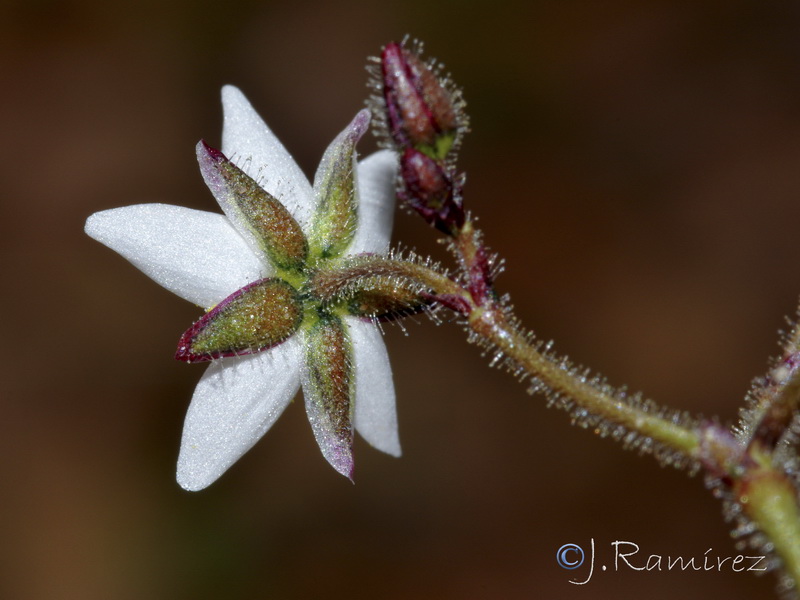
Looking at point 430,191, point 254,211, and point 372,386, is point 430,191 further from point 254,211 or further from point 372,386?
point 372,386

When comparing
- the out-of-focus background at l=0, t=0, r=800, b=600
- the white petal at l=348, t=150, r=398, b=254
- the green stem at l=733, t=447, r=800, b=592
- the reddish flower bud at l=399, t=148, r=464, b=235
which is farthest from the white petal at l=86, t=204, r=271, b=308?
the out-of-focus background at l=0, t=0, r=800, b=600

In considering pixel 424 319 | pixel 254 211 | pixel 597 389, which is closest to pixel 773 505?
pixel 597 389

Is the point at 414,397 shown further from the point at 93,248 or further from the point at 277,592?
the point at 93,248

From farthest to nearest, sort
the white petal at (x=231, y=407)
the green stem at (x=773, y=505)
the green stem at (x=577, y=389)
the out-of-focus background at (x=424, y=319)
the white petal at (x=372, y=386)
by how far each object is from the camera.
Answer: the out-of-focus background at (x=424, y=319)
the white petal at (x=372, y=386)
the white petal at (x=231, y=407)
the green stem at (x=577, y=389)
the green stem at (x=773, y=505)

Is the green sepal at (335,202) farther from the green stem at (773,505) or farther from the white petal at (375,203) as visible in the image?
the green stem at (773,505)

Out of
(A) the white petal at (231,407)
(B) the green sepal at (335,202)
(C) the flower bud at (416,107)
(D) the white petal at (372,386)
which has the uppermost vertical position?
(C) the flower bud at (416,107)

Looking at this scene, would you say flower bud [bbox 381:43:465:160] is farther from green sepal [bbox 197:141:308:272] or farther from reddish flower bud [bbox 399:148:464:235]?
green sepal [bbox 197:141:308:272]

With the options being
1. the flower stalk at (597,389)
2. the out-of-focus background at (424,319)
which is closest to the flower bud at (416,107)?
the flower stalk at (597,389)
